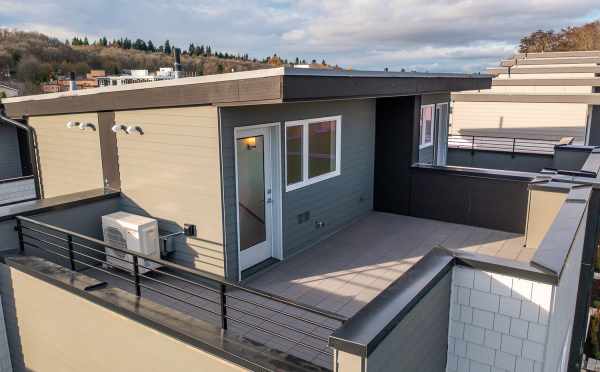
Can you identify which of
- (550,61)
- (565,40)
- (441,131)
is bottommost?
(441,131)

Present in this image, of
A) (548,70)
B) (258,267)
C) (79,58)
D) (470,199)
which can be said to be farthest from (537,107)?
(79,58)

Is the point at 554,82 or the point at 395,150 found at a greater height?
the point at 554,82

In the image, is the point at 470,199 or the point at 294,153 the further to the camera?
the point at 470,199

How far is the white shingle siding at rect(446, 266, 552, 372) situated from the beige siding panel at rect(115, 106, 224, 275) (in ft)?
9.43

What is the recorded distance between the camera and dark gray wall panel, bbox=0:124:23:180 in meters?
12.2

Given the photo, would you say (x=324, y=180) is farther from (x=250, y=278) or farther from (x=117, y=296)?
(x=117, y=296)

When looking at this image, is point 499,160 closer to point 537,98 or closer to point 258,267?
point 537,98

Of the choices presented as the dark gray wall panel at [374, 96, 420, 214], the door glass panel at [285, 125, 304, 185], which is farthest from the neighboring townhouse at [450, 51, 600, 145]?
the door glass panel at [285, 125, 304, 185]

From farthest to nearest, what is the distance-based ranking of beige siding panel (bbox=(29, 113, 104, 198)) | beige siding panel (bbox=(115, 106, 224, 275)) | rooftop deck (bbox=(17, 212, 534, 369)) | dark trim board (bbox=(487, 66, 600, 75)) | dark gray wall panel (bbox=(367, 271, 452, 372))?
dark trim board (bbox=(487, 66, 600, 75)), beige siding panel (bbox=(29, 113, 104, 198)), beige siding panel (bbox=(115, 106, 224, 275)), rooftop deck (bbox=(17, 212, 534, 369)), dark gray wall panel (bbox=(367, 271, 452, 372))

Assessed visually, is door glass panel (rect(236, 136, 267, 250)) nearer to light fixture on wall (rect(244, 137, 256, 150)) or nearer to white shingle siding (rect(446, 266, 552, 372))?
light fixture on wall (rect(244, 137, 256, 150))

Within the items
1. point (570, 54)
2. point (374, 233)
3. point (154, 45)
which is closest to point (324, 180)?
point (374, 233)

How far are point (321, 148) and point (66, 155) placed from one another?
4201mm

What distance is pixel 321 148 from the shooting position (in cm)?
737

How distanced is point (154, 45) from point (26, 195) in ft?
182
